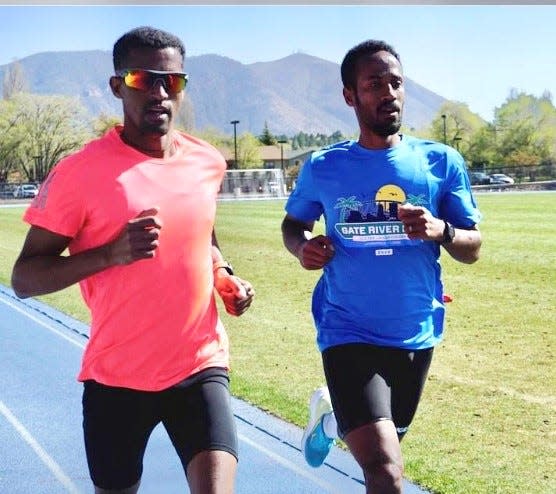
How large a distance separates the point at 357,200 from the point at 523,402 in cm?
313

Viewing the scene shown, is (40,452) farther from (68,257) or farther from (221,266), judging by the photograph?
(68,257)

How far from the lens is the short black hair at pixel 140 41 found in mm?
2744


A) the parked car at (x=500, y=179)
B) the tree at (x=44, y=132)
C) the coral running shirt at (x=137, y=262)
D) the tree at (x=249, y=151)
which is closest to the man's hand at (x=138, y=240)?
the coral running shirt at (x=137, y=262)

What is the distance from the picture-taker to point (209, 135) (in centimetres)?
1780

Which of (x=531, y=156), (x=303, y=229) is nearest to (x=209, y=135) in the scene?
(x=303, y=229)

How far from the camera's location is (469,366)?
23.3 ft

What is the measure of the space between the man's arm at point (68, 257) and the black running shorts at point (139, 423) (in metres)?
0.30

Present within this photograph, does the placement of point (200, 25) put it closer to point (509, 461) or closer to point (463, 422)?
point (463, 422)

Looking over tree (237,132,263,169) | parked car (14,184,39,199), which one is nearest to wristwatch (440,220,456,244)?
parked car (14,184,39,199)

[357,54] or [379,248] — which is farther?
[357,54]

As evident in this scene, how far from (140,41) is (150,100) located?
0.62ft

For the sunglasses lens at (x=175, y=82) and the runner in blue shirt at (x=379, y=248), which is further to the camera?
the runner in blue shirt at (x=379, y=248)

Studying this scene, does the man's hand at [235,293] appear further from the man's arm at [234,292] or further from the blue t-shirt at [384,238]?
the blue t-shirt at [384,238]

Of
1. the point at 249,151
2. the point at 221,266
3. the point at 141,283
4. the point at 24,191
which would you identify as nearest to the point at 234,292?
the point at 221,266
